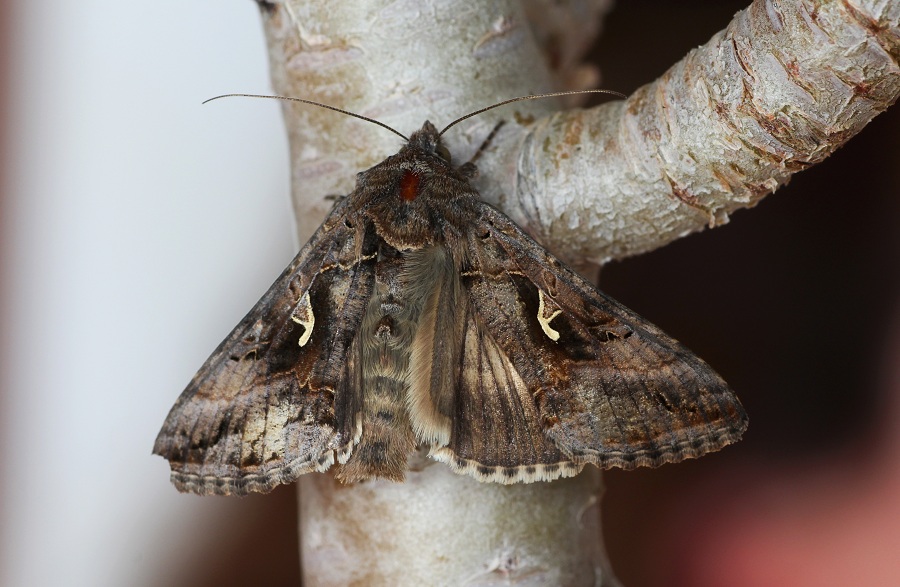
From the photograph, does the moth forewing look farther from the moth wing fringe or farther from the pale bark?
the moth wing fringe

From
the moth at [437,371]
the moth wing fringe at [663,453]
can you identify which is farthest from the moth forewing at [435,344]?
the moth wing fringe at [663,453]

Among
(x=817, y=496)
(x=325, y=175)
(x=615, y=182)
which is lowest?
(x=817, y=496)

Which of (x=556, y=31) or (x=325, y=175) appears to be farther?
(x=556, y=31)

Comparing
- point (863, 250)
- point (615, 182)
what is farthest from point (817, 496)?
point (615, 182)

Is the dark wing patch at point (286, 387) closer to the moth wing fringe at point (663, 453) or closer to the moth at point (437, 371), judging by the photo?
the moth at point (437, 371)

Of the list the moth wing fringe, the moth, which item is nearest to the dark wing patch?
the moth

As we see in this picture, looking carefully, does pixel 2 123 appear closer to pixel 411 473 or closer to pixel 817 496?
pixel 411 473
